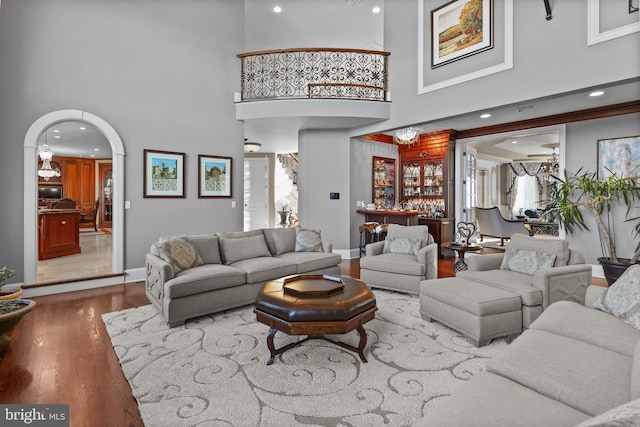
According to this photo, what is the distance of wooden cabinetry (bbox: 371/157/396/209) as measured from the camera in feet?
25.9

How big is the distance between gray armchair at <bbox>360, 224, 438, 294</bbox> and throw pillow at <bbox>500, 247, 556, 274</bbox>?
908 mm

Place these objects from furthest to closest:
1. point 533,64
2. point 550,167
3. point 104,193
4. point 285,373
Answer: point 104,193
point 550,167
point 533,64
point 285,373

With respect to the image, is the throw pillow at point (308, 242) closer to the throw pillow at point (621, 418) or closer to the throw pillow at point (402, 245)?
the throw pillow at point (402, 245)

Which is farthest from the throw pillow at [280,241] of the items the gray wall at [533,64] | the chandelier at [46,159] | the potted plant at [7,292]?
the chandelier at [46,159]

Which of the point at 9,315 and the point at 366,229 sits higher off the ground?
Result: the point at 366,229

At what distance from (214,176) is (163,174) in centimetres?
91

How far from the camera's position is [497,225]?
29.8ft

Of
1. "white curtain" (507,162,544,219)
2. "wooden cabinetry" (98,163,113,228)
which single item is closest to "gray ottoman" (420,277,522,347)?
"white curtain" (507,162,544,219)

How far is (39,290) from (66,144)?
22.9 ft

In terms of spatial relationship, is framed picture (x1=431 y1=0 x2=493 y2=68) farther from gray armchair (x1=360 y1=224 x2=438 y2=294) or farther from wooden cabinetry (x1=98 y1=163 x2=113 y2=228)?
wooden cabinetry (x1=98 y1=163 x2=113 y2=228)

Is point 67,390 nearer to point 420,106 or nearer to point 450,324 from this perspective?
point 450,324

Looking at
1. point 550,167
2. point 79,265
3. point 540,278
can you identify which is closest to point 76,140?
point 79,265

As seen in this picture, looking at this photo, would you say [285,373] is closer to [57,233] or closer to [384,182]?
[384,182]

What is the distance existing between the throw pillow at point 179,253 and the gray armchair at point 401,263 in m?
2.26
